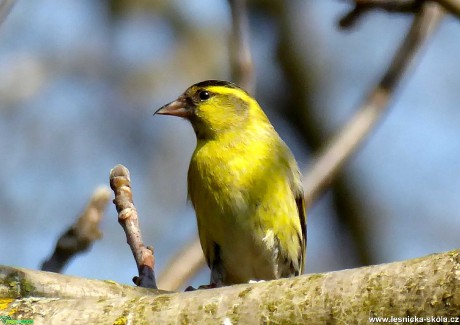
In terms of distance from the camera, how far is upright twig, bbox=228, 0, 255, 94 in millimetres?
3588

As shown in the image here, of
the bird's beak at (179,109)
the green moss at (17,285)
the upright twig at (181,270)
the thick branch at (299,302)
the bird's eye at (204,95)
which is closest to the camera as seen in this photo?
the thick branch at (299,302)

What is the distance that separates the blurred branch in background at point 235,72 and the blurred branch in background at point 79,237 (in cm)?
40

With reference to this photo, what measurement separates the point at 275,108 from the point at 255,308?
643cm

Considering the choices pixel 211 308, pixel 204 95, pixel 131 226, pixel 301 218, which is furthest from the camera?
pixel 204 95

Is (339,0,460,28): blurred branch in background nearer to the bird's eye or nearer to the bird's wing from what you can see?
the bird's wing

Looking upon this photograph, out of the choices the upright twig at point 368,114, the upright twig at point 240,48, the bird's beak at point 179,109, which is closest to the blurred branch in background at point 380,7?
the upright twig at point 368,114

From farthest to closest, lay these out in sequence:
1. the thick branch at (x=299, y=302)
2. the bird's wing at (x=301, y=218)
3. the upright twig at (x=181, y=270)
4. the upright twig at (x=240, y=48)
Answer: the bird's wing at (x=301, y=218), the upright twig at (x=181, y=270), the upright twig at (x=240, y=48), the thick branch at (x=299, y=302)

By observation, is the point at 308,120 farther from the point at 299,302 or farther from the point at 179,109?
the point at 299,302

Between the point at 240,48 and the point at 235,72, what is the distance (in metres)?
0.14

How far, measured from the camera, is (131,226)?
3.96 meters

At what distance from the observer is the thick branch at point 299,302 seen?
7.64 feet

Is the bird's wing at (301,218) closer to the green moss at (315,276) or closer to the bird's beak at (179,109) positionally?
the bird's beak at (179,109)

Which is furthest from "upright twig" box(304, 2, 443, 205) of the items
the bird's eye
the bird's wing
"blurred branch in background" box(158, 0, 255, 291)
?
the bird's eye

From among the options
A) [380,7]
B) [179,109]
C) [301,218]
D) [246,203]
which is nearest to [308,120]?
[179,109]
